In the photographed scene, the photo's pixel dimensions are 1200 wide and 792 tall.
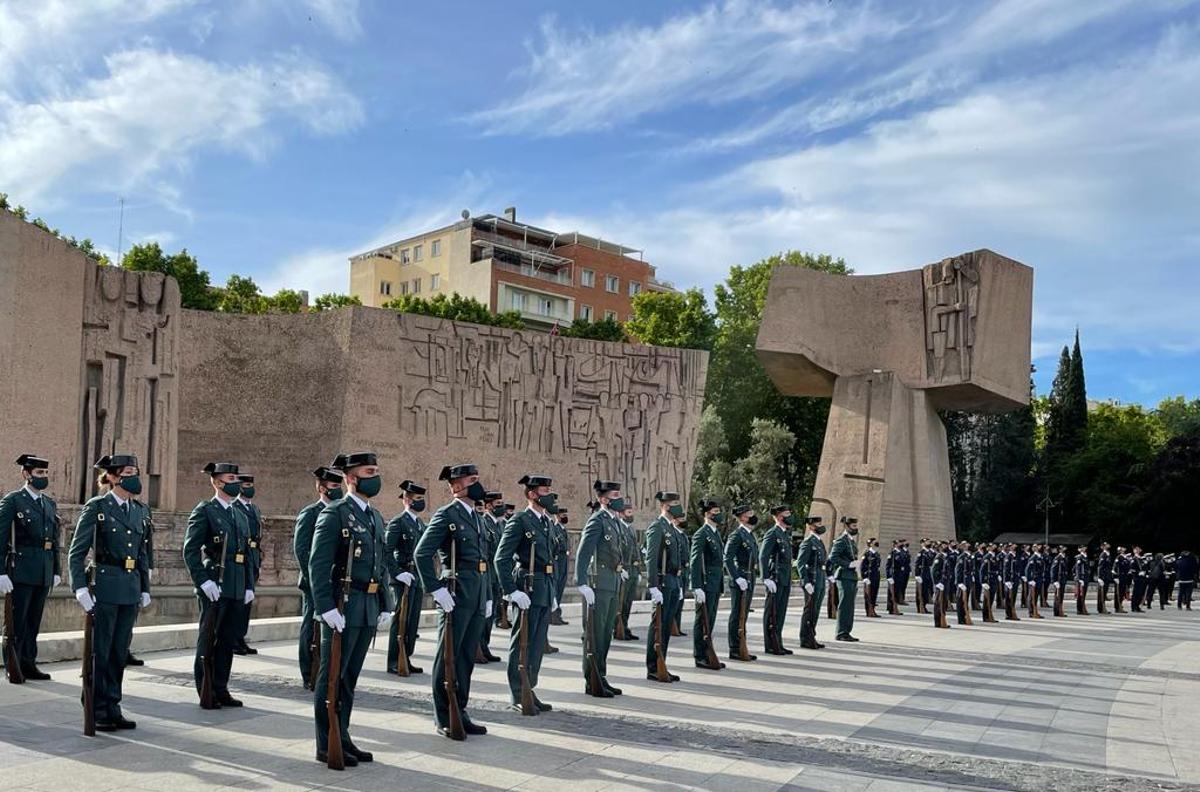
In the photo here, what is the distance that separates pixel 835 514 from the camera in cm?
3036

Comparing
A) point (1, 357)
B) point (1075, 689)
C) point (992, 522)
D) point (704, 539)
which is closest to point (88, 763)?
point (704, 539)

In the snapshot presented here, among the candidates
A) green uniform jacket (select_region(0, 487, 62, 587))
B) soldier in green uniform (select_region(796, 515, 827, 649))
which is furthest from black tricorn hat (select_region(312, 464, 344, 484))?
soldier in green uniform (select_region(796, 515, 827, 649))

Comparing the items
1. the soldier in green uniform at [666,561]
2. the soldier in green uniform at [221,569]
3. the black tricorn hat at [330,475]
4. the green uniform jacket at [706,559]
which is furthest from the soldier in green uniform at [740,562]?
the soldier in green uniform at [221,569]

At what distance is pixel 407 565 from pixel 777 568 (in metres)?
5.18

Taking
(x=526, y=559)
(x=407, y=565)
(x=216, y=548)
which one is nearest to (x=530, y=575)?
(x=526, y=559)

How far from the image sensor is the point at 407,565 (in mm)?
10961

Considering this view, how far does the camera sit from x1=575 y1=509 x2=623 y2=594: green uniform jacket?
33.3 feet

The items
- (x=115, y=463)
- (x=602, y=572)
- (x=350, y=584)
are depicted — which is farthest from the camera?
(x=602, y=572)

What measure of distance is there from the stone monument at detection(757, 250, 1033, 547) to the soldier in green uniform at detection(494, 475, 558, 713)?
2187 cm

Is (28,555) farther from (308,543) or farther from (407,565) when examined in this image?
(407,565)

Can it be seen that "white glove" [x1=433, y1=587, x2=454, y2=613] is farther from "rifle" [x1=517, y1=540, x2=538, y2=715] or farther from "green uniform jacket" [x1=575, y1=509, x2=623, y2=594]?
"green uniform jacket" [x1=575, y1=509, x2=623, y2=594]

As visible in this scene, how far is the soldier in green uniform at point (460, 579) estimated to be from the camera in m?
7.71

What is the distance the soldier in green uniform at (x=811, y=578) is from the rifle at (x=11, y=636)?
9499mm

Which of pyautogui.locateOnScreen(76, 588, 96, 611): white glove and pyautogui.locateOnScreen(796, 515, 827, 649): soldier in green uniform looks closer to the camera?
pyautogui.locateOnScreen(76, 588, 96, 611): white glove
